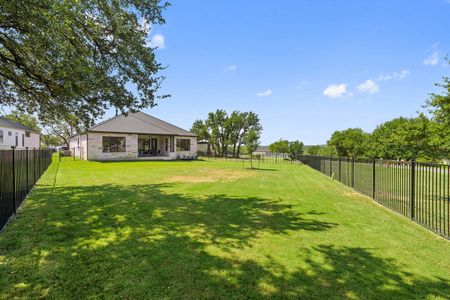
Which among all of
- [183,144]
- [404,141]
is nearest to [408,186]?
[404,141]

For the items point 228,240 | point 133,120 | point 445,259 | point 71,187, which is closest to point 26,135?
point 133,120

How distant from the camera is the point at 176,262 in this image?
4.20 m

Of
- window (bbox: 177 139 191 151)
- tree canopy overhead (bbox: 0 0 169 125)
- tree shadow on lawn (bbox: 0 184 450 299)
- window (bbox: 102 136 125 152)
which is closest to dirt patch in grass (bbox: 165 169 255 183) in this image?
tree canopy overhead (bbox: 0 0 169 125)

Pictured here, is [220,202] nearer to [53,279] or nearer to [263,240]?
[263,240]

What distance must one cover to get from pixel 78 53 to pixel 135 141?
81.3 ft

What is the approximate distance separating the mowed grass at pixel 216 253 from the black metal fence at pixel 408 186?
20.9 inches

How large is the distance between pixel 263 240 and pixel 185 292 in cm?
231

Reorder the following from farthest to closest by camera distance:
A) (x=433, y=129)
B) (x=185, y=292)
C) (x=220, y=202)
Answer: (x=433, y=129) → (x=220, y=202) → (x=185, y=292)

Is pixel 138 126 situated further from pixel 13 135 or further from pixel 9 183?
pixel 9 183

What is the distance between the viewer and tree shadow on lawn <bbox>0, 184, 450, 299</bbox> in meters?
3.44

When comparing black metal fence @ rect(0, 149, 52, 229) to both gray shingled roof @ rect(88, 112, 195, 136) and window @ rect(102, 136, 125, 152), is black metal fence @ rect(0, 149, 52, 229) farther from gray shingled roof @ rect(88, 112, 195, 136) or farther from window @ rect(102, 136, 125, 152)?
window @ rect(102, 136, 125, 152)

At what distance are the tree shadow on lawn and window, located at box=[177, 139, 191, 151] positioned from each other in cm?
3030

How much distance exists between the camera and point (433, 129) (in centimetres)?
991

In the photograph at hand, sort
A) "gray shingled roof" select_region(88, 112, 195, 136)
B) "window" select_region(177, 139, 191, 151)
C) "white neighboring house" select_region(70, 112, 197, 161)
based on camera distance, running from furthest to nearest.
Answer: "window" select_region(177, 139, 191, 151) < "gray shingled roof" select_region(88, 112, 195, 136) < "white neighboring house" select_region(70, 112, 197, 161)
